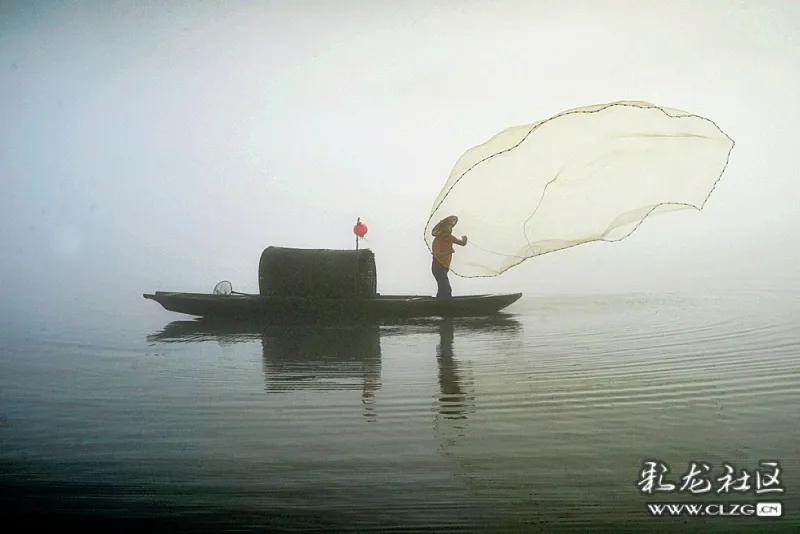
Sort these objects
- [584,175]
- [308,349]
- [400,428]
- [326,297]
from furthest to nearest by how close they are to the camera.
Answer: [326,297]
[308,349]
[584,175]
[400,428]

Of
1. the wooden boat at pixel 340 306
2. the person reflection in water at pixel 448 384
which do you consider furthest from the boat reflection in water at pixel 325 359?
the person reflection in water at pixel 448 384

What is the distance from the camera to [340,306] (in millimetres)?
6629

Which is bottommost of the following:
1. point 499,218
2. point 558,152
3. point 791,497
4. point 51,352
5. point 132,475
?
point 791,497

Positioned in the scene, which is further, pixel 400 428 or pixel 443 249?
pixel 443 249

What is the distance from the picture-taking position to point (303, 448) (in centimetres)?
283

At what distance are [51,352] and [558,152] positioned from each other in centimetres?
394

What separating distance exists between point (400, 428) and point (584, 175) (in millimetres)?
1738

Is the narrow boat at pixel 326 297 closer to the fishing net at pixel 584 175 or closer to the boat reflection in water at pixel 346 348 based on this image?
the boat reflection in water at pixel 346 348

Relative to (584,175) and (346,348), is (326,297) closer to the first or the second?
(346,348)

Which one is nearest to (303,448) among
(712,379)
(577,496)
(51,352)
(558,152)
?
(577,496)

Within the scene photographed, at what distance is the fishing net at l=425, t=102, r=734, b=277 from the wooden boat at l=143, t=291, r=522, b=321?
2.50m

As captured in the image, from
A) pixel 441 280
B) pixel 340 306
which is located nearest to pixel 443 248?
pixel 441 280

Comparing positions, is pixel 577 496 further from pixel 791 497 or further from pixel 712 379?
pixel 712 379

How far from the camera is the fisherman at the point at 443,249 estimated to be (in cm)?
473
